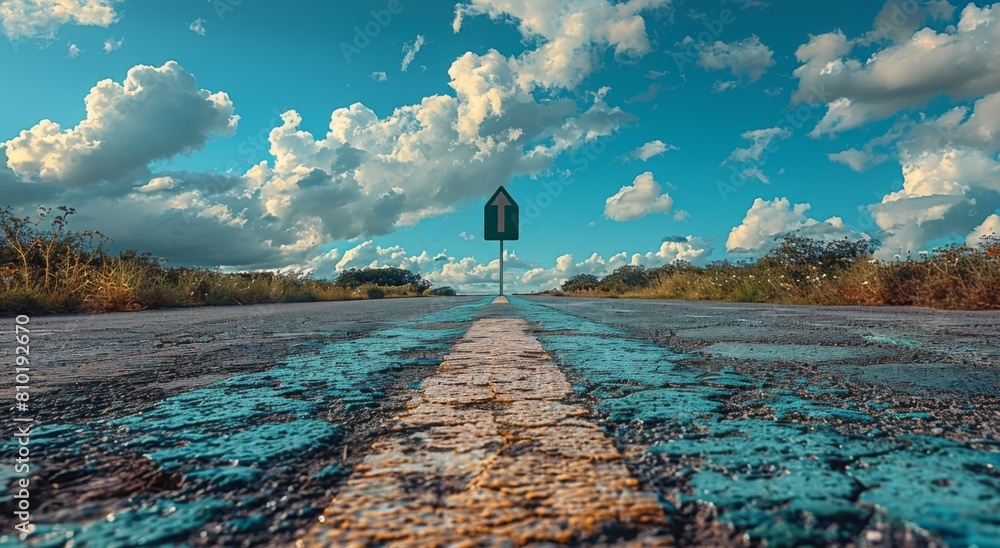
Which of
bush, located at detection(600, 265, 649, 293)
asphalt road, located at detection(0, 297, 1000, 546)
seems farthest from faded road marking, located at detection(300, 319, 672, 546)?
bush, located at detection(600, 265, 649, 293)

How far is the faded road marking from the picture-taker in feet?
2.17

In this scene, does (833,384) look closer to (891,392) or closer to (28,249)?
(891,392)

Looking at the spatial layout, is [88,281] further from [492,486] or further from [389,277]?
[389,277]

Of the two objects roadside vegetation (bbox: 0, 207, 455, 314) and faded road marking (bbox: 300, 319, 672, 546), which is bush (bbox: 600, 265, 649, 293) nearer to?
roadside vegetation (bbox: 0, 207, 455, 314)

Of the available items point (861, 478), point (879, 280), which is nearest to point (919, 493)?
point (861, 478)

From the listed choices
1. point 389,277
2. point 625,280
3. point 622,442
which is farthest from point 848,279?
point 389,277

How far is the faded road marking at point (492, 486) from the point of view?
0.66 m

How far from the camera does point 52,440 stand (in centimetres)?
114

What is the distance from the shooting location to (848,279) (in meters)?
11.9

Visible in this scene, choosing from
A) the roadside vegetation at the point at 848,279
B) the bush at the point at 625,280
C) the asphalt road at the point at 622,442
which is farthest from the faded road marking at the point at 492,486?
the bush at the point at 625,280

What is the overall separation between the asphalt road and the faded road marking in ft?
0.09

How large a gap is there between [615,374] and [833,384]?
60 cm

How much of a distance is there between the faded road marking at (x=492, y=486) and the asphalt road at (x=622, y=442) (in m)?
0.03

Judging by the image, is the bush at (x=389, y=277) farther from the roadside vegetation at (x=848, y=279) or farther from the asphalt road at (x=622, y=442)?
the asphalt road at (x=622, y=442)
